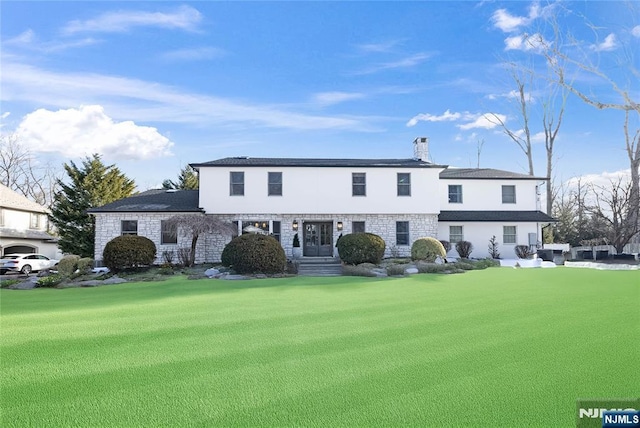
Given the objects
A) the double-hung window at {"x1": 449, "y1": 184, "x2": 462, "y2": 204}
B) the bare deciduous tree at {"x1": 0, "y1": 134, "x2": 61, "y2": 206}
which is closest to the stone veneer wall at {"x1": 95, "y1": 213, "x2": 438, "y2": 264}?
the double-hung window at {"x1": 449, "y1": 184, "x2": 462, "y2": 204}

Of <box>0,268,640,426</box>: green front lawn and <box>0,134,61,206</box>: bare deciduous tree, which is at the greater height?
<box>0,134,61,206</box>: bare deciduous tree

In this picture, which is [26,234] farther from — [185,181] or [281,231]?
[281,231]

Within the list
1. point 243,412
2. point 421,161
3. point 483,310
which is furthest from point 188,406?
point 421,161

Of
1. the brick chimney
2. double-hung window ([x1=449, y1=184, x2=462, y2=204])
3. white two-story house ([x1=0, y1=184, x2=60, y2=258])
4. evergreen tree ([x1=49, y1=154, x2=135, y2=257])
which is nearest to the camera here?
double-hung window ([x1=449, y1=184, x2=462, y2=204])

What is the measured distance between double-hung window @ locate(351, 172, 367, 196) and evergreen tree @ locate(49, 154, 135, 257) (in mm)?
16600

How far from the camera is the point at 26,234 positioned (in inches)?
1265

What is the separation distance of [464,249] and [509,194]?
5407mm

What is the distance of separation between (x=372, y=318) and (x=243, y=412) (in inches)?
178

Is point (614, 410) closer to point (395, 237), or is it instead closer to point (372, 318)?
point (372, 318)

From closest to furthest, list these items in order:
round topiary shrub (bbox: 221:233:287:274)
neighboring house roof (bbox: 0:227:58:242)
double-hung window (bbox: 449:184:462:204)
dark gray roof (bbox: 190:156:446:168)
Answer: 1. round topiary shrub (bbox: 221:233:287:274)
2. dark gray roof (bbox: 190:156:446:168)
3. double-hung window (bbox: 449:184:462:204)
4. neighboring house roof (bbox: 0:227:58:242)

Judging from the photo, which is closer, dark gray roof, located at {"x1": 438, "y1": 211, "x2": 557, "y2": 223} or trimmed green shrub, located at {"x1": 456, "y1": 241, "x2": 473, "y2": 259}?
trimmed green shrub, located at {"x1": 456, "y1": 241, "x2": 473, "y2": 259}

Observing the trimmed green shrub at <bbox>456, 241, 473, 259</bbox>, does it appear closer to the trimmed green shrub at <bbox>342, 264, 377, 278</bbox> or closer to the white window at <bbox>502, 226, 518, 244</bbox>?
the white window at <bbox>502, 226, 518, 244</bbox>

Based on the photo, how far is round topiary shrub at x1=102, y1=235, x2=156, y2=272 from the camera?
19.0 meters

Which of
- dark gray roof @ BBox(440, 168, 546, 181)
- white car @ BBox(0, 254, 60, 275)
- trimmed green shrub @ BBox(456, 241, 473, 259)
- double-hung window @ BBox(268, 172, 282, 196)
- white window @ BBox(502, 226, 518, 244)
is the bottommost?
white car @ BBox(0, 254, 60, 275)
